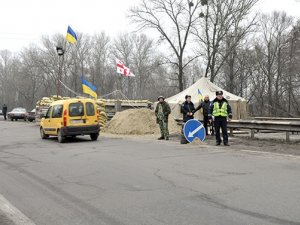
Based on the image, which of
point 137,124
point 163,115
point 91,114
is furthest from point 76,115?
point 137,124

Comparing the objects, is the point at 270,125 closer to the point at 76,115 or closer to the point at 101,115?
the point at 76,115

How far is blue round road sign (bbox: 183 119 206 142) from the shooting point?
1497 cm

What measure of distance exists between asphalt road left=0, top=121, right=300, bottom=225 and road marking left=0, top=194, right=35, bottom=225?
0.08m

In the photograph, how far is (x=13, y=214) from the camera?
5883 mm

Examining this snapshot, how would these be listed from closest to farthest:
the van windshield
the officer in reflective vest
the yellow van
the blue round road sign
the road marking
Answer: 1. the road marking
2. the officer in reflective vest
3. the blue round road sign
4. the yellow van
5. the van windshield

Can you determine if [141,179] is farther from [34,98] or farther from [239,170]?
[34,98]

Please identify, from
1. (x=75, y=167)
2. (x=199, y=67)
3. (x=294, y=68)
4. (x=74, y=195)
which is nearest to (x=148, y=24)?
(x=294, y=68)

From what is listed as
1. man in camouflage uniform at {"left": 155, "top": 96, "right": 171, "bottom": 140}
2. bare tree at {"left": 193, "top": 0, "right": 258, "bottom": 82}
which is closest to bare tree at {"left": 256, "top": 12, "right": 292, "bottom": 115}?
bare tree at {"left": 193, "top": 0, "right": 258, "bottom": 82}

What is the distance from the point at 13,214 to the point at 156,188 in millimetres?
2462

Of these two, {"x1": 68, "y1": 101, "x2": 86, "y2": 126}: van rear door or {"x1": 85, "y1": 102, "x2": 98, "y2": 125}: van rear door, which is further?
{"x1": 85, "y1": 102, "x2": 98, "y2": 125}: van rear door

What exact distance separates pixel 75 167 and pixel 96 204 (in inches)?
153

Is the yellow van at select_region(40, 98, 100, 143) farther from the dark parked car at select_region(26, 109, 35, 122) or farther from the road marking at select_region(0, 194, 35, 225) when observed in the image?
the dark parked car at select_region(26, 109, 35, 122)

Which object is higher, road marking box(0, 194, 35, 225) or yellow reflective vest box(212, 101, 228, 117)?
yellow reflective vest box(212, 101, 228, 117)

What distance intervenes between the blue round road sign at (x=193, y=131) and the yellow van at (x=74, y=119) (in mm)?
4764
